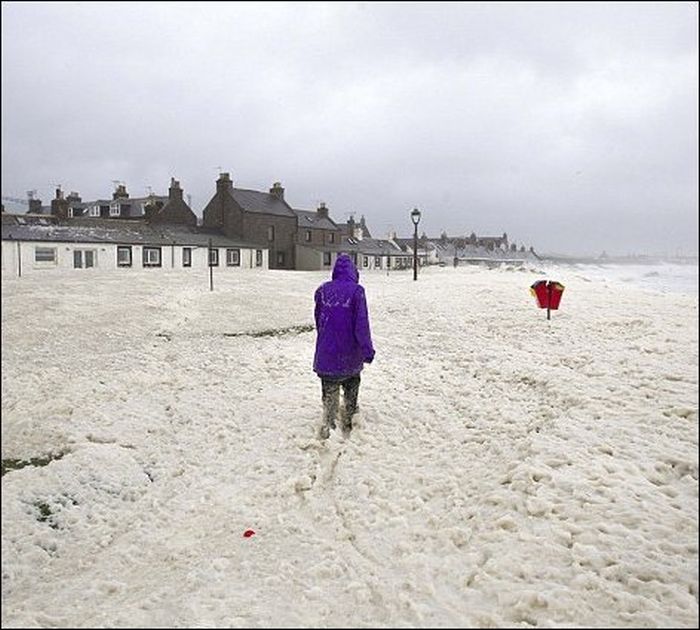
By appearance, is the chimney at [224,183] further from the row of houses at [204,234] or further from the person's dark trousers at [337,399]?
the person's dark trousers at [337,399]

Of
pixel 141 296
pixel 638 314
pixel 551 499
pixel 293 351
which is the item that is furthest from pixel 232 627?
pixel 141 296

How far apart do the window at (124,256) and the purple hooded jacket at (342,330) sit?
38560 millimetres

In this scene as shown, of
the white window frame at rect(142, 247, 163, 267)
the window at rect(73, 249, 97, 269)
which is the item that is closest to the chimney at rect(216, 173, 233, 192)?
the white window frame at rect(142, 247, 163, 267)

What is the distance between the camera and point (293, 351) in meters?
12.3

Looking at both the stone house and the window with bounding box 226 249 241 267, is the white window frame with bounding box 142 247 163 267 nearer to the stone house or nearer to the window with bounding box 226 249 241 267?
the window with bounding box 226 249 241 267

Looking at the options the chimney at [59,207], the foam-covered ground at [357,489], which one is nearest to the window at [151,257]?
the chimney at [59,207]

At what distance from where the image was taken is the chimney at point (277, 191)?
65062 millimetres

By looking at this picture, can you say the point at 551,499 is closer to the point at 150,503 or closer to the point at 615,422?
the point at 615,422

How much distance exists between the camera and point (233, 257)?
175 feet

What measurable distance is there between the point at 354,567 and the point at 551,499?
6.20 feet

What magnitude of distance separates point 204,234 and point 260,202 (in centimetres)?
1074

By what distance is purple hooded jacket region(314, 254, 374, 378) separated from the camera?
6953mm

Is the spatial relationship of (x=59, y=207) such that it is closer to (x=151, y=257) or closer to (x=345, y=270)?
(x=151, y=257)

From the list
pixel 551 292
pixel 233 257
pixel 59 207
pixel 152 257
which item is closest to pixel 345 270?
pixel 551 292
